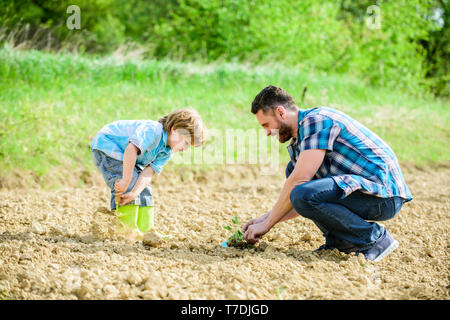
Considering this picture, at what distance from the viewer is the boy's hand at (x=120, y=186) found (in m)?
3.34

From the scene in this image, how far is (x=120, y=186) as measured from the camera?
3.35 metres

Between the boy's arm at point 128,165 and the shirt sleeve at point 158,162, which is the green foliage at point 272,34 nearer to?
→ the shirt sleeve at point 158,162

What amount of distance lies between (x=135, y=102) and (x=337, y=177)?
16.4 ft

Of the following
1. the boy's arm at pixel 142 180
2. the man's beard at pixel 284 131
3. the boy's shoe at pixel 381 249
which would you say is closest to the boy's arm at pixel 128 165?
the boy's arm at pixel 142 180

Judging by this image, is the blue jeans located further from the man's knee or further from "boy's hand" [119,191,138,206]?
"boy's hand" [119,191,138,206]

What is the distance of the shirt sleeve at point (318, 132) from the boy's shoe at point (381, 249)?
0.81 meters

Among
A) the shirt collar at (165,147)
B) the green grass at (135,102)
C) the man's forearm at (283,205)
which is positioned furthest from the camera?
the green grass at (135,102)

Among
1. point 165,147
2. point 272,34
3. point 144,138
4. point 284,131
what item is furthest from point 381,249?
point 272,34

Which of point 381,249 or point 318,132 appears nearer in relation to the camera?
point 318,132

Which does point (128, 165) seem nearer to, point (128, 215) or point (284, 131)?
point (128, 215)

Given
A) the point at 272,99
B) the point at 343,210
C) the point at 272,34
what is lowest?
the point at 343,210

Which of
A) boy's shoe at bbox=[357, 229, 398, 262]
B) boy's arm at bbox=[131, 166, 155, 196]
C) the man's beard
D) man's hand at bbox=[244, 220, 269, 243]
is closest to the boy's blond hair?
boy's arm at bbox=[131, 166, 155, 196]

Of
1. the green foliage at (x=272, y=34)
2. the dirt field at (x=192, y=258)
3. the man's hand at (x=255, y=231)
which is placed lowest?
the dirt field at (x=192, y=258)

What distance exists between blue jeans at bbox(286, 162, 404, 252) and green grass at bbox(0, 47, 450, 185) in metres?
3.40
